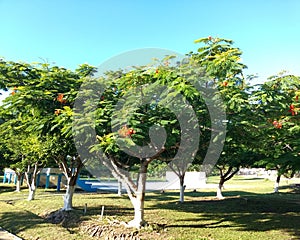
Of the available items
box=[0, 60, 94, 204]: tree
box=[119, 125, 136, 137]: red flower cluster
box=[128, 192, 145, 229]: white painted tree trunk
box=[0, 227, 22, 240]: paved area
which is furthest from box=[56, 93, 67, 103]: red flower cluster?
box=[0, 227, 22, 240]: paved area

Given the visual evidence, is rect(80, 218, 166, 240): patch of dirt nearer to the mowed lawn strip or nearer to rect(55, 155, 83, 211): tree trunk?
the mowed lawn strip

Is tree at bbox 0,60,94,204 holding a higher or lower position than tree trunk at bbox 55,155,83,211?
higher

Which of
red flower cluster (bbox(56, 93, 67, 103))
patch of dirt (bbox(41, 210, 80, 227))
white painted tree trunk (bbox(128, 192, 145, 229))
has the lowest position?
patch of dirt (bbox(41, 210, 80, 227))

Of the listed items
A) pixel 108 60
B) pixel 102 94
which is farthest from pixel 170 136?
pixel 108 60

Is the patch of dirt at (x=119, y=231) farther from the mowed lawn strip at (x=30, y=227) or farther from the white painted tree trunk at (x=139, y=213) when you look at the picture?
the mowed lawn strip at (x=30, y=227)

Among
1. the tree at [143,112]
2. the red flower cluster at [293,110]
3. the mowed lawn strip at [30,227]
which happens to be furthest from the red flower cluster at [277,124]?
the mowed lawn strip at [30,227]

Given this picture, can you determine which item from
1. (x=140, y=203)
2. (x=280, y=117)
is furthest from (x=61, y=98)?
(x=280, y=117)

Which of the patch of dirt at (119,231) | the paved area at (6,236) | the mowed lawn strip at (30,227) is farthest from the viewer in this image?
the mowed lawn strip at (30,227)

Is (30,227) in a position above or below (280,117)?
below

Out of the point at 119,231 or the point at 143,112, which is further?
the point at 119,231

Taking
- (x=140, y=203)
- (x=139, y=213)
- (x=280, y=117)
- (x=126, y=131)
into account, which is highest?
(x=280, y=117)

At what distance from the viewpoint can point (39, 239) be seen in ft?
26.8

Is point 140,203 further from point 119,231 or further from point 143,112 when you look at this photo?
point 143,112

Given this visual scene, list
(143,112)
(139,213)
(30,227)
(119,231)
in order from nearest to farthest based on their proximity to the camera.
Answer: (143,112) → (119,231) → (139,213) → (30,227)
